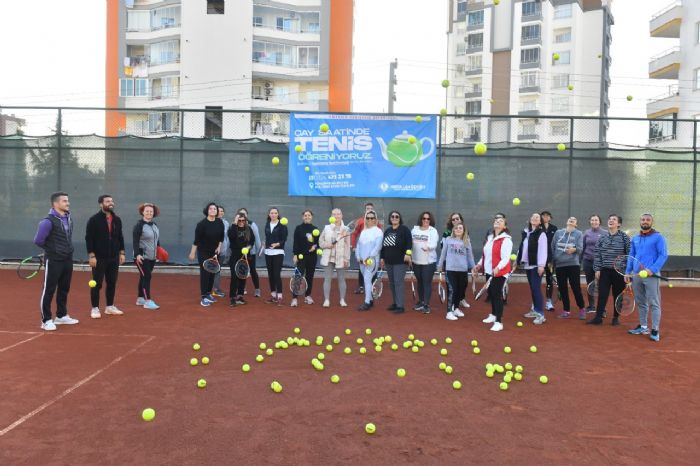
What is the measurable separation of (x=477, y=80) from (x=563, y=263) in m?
52.9

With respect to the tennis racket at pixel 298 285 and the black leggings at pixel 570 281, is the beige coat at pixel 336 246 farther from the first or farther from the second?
the black leggings at pixel 570 281

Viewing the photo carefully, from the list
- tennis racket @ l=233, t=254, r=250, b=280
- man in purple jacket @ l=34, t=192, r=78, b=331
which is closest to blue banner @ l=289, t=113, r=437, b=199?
tennis racket @ l=233, t=254, r=250, b=280

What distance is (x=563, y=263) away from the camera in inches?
340

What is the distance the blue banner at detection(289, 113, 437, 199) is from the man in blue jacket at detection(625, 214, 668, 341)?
16.6 feet

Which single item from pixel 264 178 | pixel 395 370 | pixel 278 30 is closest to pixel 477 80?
pixel 278 30

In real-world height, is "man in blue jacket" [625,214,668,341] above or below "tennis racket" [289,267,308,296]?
above

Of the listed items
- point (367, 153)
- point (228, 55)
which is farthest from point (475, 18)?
point (367, 153)

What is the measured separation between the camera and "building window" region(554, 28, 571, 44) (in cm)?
5494

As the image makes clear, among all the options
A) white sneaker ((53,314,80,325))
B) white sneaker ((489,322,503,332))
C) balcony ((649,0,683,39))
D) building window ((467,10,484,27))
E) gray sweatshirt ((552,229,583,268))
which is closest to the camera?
white sneaker ((53,314,80,325))

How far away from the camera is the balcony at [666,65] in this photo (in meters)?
33.5

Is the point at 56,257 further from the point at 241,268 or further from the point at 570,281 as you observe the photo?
the point at 570,281

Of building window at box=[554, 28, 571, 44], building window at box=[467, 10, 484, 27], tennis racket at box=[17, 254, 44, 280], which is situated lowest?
tennis racket at box=[17, 254, 44, 280]

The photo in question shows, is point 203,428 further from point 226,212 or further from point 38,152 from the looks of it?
point 38,152

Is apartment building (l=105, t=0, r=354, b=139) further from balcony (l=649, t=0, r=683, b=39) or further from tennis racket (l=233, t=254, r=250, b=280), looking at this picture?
tennis racket (l=233, t=254, r=250, b=280)
